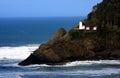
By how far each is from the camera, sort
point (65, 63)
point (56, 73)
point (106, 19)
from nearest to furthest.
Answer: point (56, 73) → point (65, 63) → point (106, 19)

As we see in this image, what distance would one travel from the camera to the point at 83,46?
85500 millimetres

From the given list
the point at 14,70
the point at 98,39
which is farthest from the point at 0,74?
the point at 98,39

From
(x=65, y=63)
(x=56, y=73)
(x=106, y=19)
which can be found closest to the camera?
(x=56, y=73)

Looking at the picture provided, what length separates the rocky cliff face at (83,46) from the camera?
83.8 metres

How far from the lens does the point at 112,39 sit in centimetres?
8712

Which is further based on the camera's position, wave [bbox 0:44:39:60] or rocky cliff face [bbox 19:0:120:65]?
wave [bbox 0:44:39:60]

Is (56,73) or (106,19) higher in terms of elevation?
(106,19)

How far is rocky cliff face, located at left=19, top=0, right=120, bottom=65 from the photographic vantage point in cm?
8378

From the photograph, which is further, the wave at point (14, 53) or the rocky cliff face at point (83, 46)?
the wave at point (14, 53)

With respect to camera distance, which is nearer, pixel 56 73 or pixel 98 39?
pixel 56 73

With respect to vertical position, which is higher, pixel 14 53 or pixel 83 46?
pixel 83 46

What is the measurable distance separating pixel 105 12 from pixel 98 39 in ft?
22.4

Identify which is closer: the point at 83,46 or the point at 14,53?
the point at 83,46

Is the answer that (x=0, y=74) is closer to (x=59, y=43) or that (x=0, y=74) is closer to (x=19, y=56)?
(x=59, y=43)
